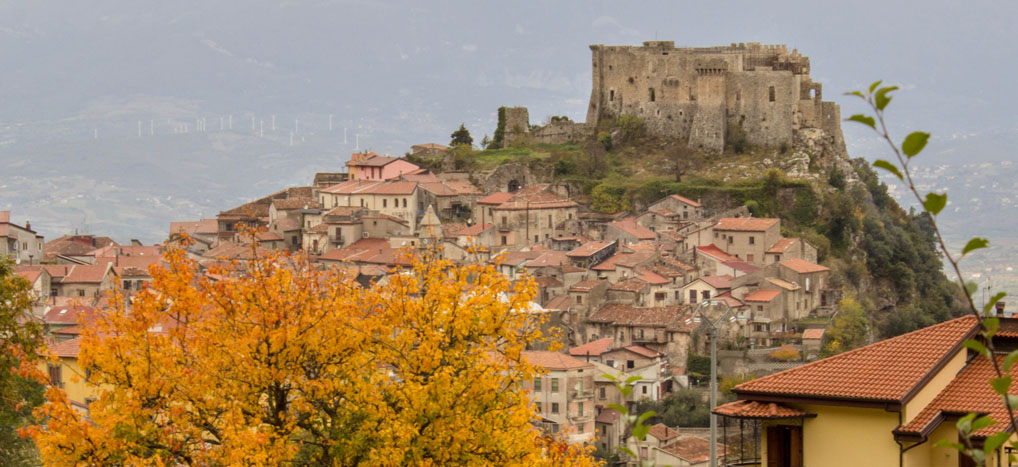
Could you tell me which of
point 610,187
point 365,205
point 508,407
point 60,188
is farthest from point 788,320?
point 60,188

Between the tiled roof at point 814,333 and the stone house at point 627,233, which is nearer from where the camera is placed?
the tiled roof at point 814,333

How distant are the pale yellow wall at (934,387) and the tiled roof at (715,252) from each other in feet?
166

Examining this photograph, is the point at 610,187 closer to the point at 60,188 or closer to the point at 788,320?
the point at 788,320

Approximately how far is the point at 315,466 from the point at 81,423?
2.79 meters

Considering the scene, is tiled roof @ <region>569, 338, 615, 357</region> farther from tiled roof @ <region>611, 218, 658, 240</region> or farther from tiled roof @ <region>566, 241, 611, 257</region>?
tiled roof @ <region>611, 218, 658, 240</region>

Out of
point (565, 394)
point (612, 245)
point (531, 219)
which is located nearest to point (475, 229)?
point (531, 219)

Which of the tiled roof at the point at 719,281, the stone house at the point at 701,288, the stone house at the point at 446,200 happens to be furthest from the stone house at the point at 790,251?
the stone house at the point at 446,200

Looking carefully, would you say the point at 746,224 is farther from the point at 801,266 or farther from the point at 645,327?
the point at 645,327

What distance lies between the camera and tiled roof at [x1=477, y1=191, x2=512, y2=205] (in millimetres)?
75681

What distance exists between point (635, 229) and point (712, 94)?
12002 mm

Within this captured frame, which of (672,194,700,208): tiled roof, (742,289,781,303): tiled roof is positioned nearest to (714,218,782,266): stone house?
(742,289,781,303): tiled roof

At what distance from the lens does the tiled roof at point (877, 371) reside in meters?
14.9

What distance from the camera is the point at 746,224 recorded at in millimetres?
68312

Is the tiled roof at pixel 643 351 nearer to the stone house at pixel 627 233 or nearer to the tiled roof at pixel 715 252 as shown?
the tiled roof at pixel 715 252
